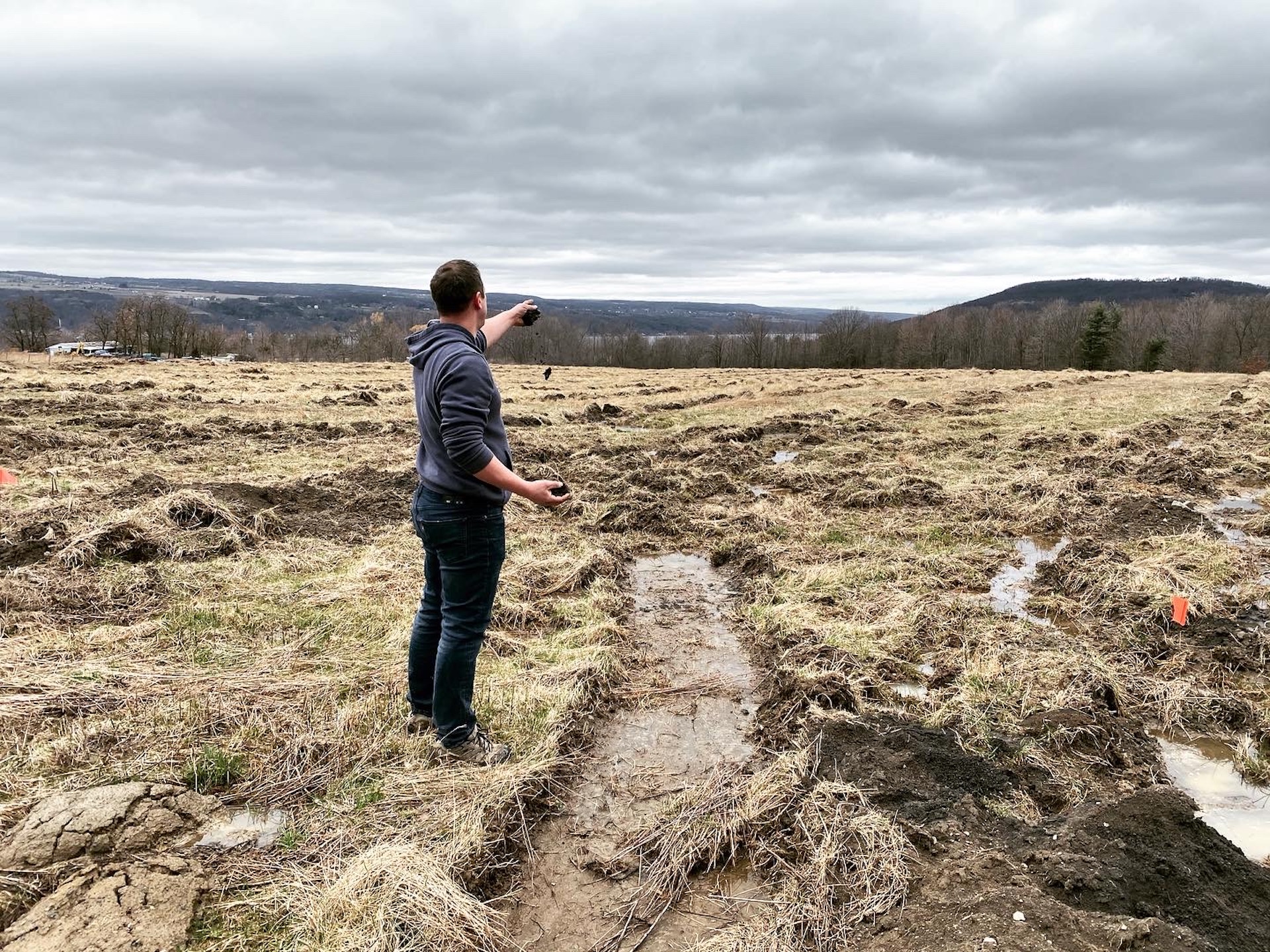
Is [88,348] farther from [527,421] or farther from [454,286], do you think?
[454,286]

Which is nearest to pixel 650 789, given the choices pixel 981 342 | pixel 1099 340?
pixel 1099 340

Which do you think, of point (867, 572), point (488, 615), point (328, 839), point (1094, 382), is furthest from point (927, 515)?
point (1094, 382)

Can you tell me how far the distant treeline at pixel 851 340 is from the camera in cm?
5909

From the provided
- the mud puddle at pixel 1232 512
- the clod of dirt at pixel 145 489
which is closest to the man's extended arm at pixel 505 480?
the clod of dirt at pixel 145 489

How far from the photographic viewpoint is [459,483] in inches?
131

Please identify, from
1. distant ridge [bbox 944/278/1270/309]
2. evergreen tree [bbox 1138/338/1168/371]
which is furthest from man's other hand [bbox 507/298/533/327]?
distant ridge [bbox 944/278/1270/309]

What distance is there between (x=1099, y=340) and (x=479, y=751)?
66016 mm

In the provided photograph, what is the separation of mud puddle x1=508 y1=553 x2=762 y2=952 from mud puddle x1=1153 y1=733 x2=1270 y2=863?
7.68 feet

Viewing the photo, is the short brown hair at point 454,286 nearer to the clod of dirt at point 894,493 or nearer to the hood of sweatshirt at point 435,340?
the hood of sweatshirt at point 435,340

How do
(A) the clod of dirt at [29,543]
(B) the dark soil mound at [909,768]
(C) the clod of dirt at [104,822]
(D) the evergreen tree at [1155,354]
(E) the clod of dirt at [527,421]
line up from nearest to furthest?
(C) the clod of dirt at [104,822]
(B) the dark soil mound at [909,768]
(A) the clod of dirt at [29,543]
(E) the clod of dirt at [527,421]
(D) the evergreen tree at [1155,354]

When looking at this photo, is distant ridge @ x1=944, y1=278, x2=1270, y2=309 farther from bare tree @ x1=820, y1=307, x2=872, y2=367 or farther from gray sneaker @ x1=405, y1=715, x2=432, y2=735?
gray sneaker @ x1=405, y1=715, x2=432, y2=735

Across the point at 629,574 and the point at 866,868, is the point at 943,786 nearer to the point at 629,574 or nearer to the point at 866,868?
the point at 866,868

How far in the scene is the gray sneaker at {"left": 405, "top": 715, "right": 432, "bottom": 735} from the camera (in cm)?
395

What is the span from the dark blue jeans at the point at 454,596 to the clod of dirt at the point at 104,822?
1.13 metres
